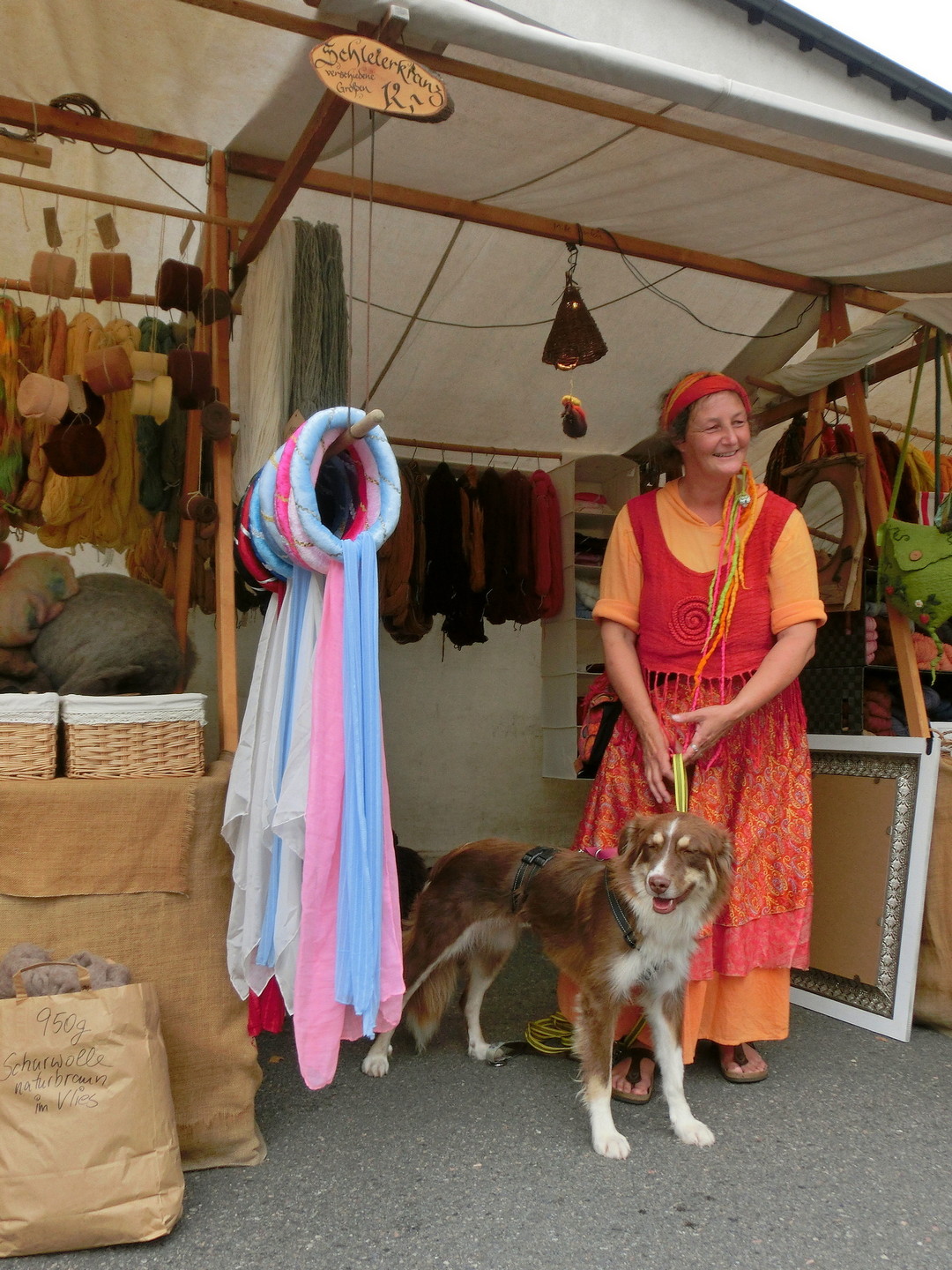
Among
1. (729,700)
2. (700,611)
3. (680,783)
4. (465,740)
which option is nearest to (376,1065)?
(680,783)

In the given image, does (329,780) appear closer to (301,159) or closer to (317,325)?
(317,325)

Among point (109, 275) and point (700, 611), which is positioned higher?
point (109, 275)

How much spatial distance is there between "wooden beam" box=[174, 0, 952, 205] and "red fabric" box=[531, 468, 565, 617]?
2.45 metres

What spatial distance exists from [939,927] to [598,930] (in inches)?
58.9

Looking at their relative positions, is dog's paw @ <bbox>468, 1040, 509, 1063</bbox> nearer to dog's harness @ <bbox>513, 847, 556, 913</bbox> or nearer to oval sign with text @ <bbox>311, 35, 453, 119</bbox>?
dog's harness @ <bbox>513, 847, 556, 913</bbox>

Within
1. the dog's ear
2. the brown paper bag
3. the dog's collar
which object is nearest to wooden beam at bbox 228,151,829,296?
the dog's ear

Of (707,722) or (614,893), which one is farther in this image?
(707,722)

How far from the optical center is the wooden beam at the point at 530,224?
3.45m

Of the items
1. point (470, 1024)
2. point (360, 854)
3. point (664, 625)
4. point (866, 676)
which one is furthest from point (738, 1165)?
point (866, 676)

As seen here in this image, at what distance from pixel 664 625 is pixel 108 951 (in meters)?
1.86

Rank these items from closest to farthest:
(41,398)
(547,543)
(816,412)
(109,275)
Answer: (41,398) < (109,275) < (816,412) < (547,543)

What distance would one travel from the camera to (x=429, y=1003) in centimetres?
320

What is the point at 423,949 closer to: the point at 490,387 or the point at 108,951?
the point at 108,951

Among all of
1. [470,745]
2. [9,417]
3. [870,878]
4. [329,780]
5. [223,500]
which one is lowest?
[470,745]
